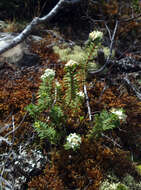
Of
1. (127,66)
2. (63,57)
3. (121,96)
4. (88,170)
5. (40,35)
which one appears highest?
(40,35)

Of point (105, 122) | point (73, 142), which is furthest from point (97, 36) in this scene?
point (73, 142)

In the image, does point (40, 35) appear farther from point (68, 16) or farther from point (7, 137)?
point (7, 137)

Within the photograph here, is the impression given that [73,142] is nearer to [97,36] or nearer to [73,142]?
[73,142]

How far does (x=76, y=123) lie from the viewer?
3.00m

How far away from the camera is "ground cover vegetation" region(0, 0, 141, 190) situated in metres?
2.41

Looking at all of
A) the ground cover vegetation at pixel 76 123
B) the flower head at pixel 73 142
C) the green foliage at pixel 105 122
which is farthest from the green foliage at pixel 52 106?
the green foliage at pixel 105 122

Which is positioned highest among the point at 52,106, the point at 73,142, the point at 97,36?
the point at 97,36

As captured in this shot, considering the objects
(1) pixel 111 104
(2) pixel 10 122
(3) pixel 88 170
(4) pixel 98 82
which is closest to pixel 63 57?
(4) pixel 98 82

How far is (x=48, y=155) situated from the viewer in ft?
8.79

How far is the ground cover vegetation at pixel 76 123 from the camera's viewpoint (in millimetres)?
2414

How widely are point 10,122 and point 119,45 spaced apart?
13.8 feet

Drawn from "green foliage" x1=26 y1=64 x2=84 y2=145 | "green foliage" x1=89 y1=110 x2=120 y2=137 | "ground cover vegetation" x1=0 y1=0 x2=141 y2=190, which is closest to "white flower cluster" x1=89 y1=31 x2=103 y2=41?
"ground cover vegetation" x1=0 y1=0 x2=141 y2=190

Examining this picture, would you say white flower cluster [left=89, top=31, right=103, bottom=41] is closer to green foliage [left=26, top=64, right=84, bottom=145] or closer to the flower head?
green foliage [left=26, top=64, right=84, bottom=145]

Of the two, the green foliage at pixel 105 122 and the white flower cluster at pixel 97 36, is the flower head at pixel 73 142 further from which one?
the white flower cluster at pixel 97 36
